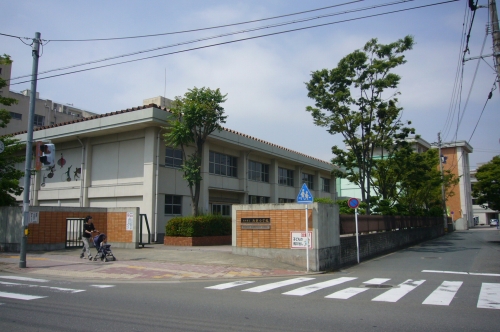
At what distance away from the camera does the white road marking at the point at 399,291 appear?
934 centimetres

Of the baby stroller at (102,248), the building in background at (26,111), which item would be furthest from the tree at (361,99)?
the building in background at (26,111)

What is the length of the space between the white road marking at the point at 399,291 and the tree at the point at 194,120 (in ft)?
44.5

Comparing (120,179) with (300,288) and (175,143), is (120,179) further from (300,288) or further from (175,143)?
(300,288)

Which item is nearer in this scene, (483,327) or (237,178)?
(483,327)

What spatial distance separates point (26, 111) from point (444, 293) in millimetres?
57831

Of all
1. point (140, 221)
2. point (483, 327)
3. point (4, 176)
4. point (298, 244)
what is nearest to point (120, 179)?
point (140, 221)

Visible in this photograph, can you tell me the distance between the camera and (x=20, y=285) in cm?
1088

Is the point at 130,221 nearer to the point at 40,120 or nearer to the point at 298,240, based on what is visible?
the point at 298,240

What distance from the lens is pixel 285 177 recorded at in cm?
3788

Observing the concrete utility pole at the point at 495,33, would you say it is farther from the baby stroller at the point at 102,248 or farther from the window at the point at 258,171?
the window at the point at 258,171

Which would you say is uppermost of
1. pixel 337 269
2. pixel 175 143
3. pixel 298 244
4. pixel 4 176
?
pixel 175 143

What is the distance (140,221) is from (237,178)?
10.2 m

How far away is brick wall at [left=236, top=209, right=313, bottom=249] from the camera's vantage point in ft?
51.1

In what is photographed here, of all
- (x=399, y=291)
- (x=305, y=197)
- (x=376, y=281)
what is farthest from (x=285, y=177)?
(x=399, y=291)
